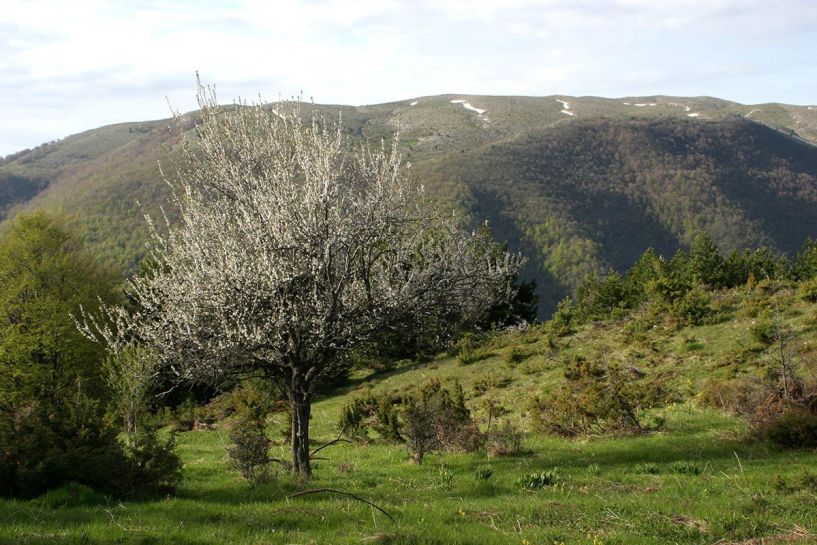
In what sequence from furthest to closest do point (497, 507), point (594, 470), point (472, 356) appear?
point (472, 356)
point (594, 470)
point (497, 507)

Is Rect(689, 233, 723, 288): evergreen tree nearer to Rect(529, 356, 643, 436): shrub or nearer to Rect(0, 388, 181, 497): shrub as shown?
Rect(529, 356, 643, 436): shrub

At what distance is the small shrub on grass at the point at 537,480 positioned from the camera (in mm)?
11906

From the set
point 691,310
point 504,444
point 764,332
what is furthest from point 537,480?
point 691,310

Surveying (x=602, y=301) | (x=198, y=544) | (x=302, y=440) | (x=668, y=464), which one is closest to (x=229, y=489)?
(x=302, y=440)

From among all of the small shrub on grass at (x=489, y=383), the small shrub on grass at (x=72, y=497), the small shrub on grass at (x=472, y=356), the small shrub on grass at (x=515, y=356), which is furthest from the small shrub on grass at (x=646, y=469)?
the small shrub on grass at (x=472, y=356)

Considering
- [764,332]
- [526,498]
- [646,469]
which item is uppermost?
[526,498]

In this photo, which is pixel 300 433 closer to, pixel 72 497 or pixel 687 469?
pixel 72 497

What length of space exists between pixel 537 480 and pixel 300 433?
529 cm

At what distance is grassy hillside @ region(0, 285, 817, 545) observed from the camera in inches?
311

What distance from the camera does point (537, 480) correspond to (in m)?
12.1

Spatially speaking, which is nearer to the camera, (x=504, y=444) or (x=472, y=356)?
(x=504, y=444)

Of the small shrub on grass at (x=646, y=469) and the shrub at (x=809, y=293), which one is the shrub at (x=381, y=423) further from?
the shrub at (x=809, y=293)

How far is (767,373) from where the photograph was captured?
62.3ft

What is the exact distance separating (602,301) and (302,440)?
136 feet
